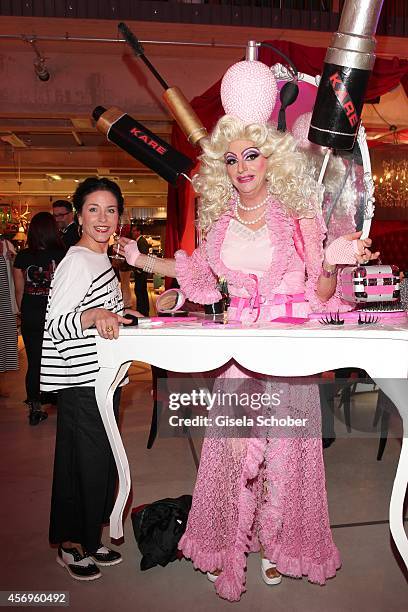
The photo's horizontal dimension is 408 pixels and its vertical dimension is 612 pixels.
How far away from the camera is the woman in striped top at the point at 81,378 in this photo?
2.02m

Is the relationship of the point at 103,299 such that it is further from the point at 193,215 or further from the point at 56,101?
the point at 56,101

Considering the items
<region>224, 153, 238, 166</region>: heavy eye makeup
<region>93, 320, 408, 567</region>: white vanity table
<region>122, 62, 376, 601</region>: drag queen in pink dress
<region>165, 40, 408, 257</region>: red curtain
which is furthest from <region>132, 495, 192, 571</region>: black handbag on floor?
<region>165, 40, 408, 257</region>: red curtain

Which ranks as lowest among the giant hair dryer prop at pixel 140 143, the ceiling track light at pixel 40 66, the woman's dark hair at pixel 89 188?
the woman's dark hair at pixel 89 188

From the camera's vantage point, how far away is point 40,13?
488cm

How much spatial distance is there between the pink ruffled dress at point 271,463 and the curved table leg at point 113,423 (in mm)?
288

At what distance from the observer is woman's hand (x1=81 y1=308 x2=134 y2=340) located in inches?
70.5

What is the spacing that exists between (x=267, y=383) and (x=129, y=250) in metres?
0.71

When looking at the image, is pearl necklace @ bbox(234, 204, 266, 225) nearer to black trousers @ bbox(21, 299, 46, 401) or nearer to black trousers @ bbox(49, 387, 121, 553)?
black trousers @ bbox(49, 387, 121, 553)

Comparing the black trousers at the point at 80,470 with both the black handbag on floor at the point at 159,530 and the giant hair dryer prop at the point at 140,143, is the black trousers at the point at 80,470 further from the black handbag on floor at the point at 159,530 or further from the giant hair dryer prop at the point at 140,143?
the giant hair dryer prop at the point at 140,143

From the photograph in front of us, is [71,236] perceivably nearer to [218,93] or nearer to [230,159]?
[218,93]

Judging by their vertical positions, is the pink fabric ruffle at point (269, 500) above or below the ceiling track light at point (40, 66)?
below

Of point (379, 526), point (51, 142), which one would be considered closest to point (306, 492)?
point (379, 526)

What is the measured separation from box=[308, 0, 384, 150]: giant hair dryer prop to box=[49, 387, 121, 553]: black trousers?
1.19m

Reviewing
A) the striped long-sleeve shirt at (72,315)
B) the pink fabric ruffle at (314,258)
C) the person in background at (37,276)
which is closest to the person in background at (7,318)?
the person in background at (37,276)
